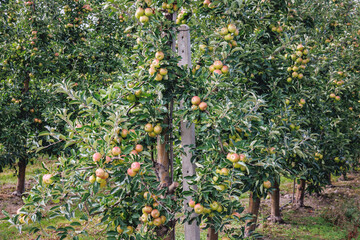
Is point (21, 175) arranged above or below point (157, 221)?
below

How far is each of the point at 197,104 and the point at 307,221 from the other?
517cm

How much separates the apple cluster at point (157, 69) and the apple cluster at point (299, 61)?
6.28 feet

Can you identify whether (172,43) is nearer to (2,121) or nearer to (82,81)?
(82,81)

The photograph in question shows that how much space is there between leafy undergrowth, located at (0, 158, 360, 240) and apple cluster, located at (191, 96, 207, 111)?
10.0 feet

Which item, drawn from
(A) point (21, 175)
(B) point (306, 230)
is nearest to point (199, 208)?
(B) point (306, 230)

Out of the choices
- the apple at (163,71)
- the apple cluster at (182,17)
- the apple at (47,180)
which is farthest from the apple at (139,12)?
the apple at (47,180)

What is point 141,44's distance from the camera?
261 cm

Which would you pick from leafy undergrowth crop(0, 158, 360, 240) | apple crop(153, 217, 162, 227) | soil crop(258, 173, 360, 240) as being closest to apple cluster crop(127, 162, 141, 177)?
apple crop(153, 217, 162, 227)

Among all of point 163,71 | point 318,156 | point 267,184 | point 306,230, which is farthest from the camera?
point 306,230

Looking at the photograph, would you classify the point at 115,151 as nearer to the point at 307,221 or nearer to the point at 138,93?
the point at 138,93

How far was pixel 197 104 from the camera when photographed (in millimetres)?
2471

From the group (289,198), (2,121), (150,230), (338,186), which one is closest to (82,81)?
(2,121)

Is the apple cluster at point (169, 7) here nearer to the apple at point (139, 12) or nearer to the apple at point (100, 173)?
the apple at point (139, 12)

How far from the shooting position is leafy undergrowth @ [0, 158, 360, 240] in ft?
18.6
